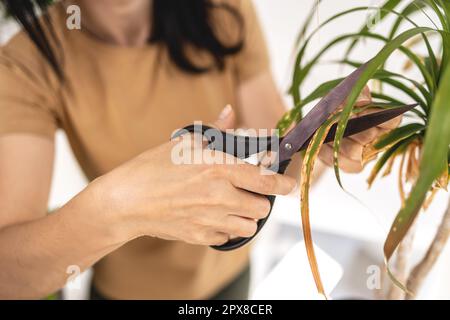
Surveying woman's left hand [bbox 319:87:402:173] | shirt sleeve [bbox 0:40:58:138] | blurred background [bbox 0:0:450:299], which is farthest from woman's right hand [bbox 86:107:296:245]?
blurred background [bbox 0:0:450:299]

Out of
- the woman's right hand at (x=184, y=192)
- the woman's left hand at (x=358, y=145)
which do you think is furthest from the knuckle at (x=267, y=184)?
the woman's left hand at (x=358, y=145)

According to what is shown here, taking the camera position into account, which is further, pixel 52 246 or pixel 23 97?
pixel 23 97

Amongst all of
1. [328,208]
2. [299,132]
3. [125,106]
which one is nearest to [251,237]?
[299,132]

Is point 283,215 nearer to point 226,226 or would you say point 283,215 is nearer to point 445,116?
point 226,226

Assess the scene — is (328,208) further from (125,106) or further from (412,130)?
(412,130)

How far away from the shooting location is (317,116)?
0.40m

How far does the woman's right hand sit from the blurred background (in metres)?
0.93

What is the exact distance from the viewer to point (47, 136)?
0.62 metres

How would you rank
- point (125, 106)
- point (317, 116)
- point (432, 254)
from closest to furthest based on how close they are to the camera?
point (317, 116) → point (432, 254) → point (125, 106)

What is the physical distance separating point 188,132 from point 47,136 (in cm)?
28

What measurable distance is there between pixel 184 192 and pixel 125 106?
35cm

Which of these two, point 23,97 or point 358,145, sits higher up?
point 23,97

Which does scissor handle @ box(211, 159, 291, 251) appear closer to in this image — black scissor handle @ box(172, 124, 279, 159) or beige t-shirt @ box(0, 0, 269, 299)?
black scissor handle @ box(172, 124, 279, 159)

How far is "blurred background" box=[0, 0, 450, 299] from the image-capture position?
1404 mm
